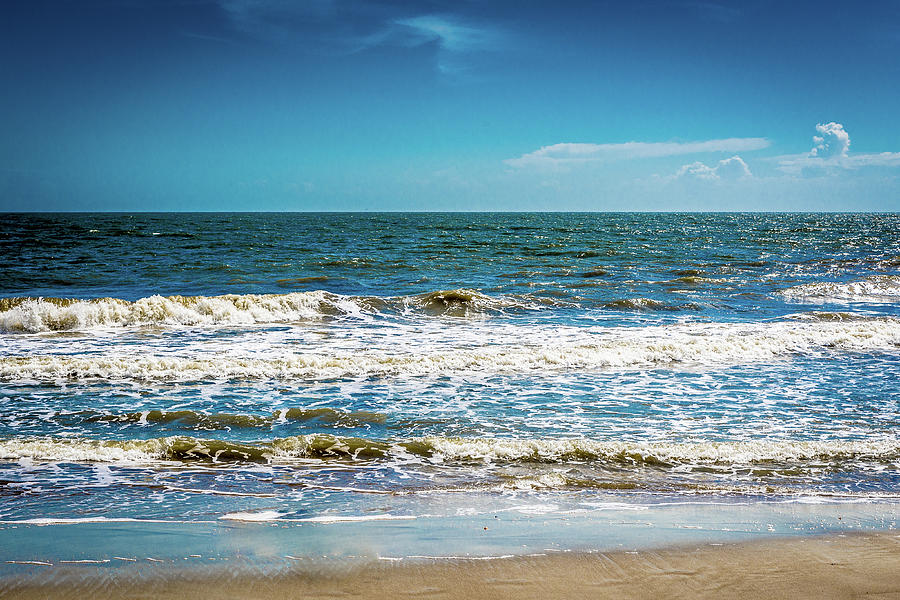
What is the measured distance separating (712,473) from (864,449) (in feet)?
6.49

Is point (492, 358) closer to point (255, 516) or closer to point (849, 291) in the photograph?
point (255, 516)

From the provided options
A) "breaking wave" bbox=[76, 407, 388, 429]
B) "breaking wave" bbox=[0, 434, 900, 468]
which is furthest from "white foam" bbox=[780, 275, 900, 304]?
"breaking wave" bbox=[76, 407, 388, 429]

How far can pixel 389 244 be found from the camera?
4250cm

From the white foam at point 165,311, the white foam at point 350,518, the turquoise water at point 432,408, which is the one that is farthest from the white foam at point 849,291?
the white foam at point 350,518

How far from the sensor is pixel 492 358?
35.7 ft

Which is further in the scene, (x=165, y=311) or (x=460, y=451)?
(x=165, y=311)

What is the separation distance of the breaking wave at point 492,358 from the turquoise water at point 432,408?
0.06m

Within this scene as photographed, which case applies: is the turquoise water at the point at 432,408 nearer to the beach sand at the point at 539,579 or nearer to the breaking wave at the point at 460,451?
the breaking wave at the point at 460,451

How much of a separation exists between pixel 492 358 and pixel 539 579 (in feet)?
23.8

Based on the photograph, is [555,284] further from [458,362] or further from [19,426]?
[19,426]

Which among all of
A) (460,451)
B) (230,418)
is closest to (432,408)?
(460,451)

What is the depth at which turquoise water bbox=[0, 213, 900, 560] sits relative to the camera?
17.0 feet

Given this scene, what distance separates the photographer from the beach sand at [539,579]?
349 cm

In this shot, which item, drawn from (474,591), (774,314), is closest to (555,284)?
(774,314)
